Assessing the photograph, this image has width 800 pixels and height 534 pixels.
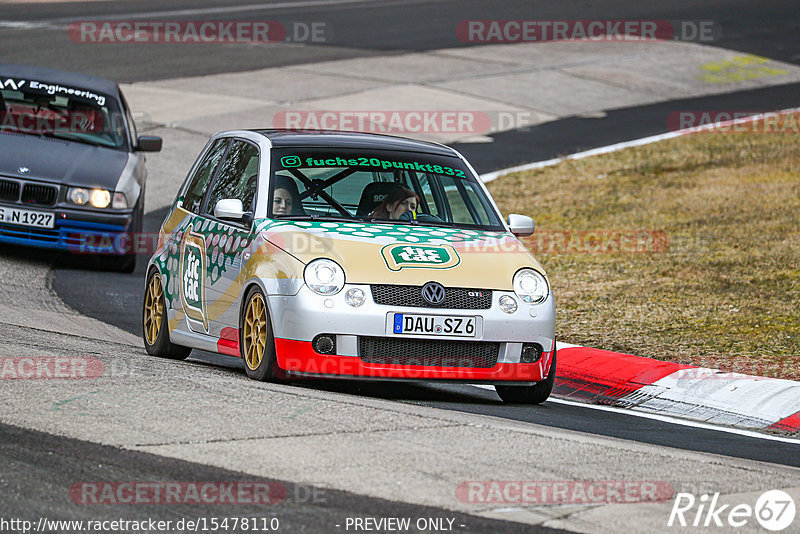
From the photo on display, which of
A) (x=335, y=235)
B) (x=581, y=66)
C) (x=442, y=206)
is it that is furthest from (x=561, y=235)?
(x=581, y=66)

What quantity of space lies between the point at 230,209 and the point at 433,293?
147 centimetres

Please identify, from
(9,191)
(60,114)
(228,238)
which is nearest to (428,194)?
(228,238)

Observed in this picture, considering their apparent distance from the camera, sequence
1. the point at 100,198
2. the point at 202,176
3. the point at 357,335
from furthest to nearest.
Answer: the point at 100,198 → the point at 202,176 → the point at 357,335

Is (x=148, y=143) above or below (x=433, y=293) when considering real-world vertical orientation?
above

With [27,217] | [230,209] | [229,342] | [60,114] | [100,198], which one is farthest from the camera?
[60,114]

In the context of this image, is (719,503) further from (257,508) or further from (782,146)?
(782,146)

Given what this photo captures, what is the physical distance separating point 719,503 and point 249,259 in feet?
11.8

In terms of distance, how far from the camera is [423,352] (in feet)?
26.6

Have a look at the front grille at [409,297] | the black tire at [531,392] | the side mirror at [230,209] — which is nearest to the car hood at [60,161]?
the side mirror at [230,209]

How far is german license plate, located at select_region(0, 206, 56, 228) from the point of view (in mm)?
13219

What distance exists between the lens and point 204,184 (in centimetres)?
984

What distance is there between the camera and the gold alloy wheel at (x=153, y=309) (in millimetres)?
9969

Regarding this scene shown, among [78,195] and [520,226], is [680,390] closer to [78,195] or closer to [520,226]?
[520,226]

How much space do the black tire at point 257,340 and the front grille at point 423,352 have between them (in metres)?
0.52
